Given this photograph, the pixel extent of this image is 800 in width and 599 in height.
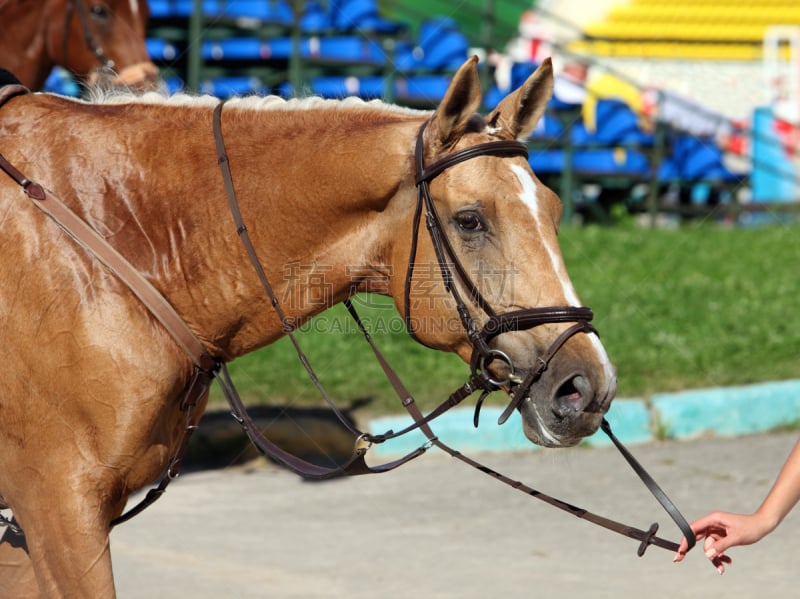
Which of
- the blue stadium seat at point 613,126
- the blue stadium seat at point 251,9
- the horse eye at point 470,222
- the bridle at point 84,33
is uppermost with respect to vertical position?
the bridle at point 84,33

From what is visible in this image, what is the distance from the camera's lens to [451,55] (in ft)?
42.7

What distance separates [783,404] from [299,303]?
16.1ft

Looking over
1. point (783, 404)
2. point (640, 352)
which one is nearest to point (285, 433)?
point (640, 352)

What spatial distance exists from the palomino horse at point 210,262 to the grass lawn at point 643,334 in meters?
3.08

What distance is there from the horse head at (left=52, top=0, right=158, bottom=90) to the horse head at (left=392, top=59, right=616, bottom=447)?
3948 millimetres

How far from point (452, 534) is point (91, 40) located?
353cm

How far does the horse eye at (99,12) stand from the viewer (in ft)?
21.3

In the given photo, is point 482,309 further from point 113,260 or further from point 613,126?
point 613,126

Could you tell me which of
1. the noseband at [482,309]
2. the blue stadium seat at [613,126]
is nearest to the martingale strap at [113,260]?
the noseband at [482,309]

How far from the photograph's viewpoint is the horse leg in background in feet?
10.6

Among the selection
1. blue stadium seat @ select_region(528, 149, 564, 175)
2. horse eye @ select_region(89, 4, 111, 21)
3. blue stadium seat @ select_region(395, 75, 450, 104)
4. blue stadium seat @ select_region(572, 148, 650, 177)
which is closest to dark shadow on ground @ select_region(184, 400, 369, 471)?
horse eye @ select_region(89, 4, 111, 21)

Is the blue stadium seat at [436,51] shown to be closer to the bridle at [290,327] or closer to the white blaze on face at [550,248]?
the bridle at [290,327]

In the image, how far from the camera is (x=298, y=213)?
3109mm

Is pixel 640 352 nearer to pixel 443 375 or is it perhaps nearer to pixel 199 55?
pixel 443 375
